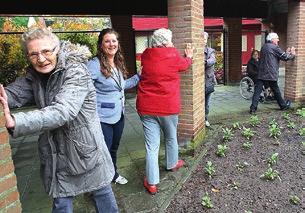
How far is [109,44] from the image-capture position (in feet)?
11.4

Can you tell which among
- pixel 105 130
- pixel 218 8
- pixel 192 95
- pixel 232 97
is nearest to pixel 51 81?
pixel 105 130

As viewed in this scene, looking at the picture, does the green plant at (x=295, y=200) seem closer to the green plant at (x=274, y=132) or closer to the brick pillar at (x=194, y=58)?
the brick pillar at (x=194, y=58)

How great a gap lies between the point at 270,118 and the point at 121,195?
13.0 ft

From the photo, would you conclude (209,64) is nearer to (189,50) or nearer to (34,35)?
(189,50)

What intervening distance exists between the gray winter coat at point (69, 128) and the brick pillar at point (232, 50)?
10.5 m

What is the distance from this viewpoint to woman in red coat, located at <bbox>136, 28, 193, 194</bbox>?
3.71 meters

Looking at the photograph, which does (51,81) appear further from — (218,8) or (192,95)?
(218,8)

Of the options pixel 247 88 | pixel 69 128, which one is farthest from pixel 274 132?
pixel 247 88

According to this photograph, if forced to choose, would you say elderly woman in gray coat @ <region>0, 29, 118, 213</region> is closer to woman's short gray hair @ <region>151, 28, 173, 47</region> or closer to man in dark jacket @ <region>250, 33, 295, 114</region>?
woman's short gray hair @ <region>151, 28, 173, 47</region>

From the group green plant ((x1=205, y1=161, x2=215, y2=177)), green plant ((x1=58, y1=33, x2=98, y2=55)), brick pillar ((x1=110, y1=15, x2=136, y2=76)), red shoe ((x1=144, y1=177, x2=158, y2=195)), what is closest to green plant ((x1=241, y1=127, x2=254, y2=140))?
green plant ((x1=205, y1=161, x2=215, y2=177))

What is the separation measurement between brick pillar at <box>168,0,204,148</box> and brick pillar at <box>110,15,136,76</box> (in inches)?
216

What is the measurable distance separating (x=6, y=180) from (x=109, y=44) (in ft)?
5.98

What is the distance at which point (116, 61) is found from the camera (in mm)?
3670

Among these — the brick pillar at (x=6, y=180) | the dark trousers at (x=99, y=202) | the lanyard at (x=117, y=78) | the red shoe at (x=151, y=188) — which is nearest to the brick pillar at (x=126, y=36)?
the lanyard at (x=117, y=78)
